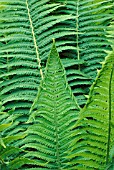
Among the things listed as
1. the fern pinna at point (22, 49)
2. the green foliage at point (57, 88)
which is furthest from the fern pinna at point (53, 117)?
the fern pinna at point (22, 49)

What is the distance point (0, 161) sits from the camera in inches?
45.9

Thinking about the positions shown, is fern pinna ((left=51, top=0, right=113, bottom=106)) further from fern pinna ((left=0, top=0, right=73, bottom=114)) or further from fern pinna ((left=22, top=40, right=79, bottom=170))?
fern pinna ((left=22, top=40, right=79, bottom=170))

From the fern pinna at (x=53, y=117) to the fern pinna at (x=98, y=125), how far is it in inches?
2.4

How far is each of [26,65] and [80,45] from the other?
263 millimetres

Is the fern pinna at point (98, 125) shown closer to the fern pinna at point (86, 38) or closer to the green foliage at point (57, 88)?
the green foliage at point (57, 88)

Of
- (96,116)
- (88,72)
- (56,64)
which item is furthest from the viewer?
(88,72)

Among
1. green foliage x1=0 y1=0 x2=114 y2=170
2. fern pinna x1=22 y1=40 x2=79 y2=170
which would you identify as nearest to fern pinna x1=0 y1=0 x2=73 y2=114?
green foliage x1=0 y1=0 x2=114 y2=170

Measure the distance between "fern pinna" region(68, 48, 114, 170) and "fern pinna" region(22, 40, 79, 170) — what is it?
2.4 inches

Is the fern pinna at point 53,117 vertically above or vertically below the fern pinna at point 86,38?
below

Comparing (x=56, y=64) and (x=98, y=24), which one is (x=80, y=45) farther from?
(x=56, y=64)

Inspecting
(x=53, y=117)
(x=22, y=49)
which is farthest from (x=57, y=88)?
(x=22, y=49)

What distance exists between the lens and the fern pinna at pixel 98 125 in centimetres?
105

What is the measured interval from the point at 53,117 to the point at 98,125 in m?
0.18

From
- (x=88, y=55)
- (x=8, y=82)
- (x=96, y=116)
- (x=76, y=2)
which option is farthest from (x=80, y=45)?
(x=96, y=116)
